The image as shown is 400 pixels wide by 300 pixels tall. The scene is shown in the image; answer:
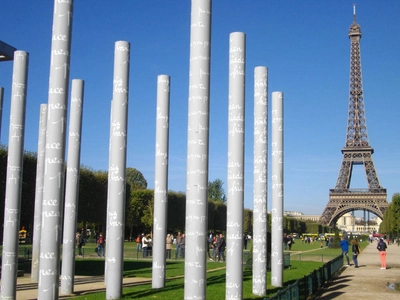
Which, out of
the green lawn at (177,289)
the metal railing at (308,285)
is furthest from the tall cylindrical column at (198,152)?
the green lawn at (177,289)

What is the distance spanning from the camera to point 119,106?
50.2 ft

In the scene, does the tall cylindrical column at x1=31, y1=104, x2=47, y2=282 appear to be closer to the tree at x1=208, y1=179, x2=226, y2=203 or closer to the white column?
the white column

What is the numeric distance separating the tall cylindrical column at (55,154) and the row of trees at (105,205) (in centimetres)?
2400

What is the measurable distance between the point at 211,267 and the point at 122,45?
1640 centimetres

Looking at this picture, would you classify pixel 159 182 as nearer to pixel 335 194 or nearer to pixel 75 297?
pixel 75 297

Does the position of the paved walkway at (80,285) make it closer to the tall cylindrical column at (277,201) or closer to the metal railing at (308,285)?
the tall cylindrical column at (277,201)

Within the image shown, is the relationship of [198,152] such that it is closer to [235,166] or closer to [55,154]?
[235,166]

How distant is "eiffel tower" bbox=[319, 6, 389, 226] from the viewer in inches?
4574

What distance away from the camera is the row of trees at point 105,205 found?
40.2 meters

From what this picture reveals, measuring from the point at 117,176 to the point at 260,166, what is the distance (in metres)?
5.02

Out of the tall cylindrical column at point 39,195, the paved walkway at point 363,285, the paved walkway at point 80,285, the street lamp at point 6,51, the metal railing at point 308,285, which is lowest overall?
the paved walkway at point 363,285

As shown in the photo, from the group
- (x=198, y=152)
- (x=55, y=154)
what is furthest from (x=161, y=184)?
(x=55, y=154)

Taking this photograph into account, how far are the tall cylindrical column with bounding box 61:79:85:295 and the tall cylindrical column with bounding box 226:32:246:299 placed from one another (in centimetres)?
517

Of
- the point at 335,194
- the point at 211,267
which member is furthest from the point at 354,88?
the point at 211,267
